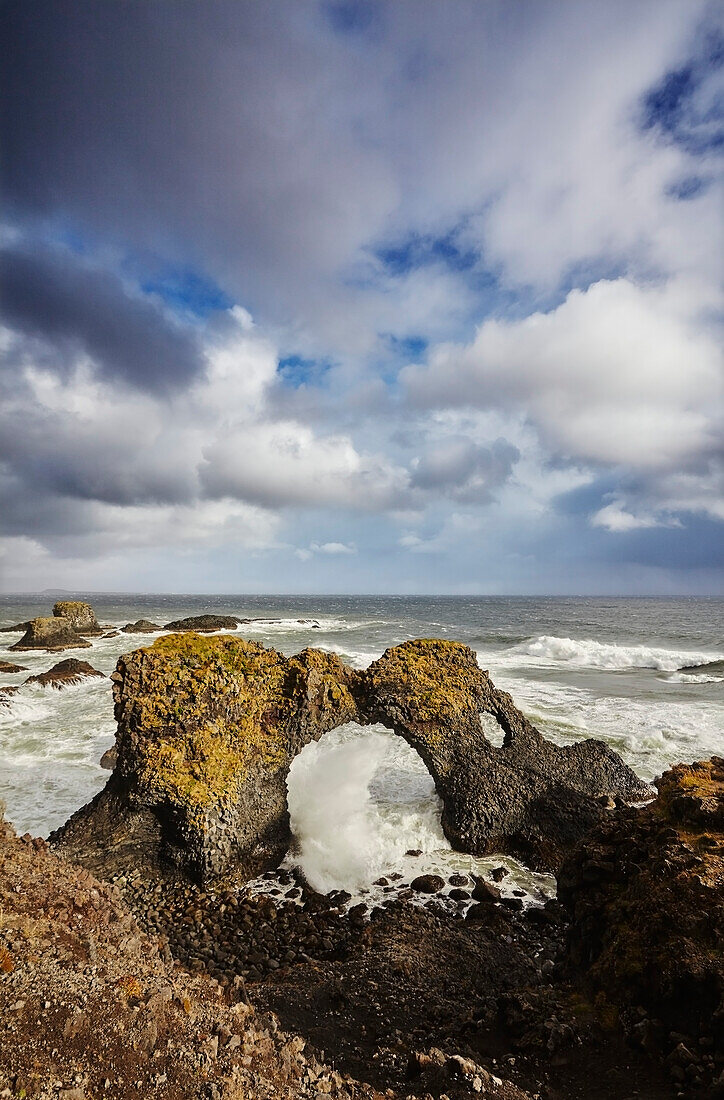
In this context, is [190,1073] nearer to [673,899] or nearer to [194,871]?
[673,899]

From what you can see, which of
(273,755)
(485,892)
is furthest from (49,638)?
(485,892)

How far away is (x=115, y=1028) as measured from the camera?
12.5 ft

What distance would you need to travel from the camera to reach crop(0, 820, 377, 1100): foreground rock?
336 cm

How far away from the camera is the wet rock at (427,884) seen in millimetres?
9719

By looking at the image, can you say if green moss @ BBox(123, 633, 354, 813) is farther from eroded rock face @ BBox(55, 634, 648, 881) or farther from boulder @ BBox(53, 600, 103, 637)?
boulder @ BBox(53, 600, 103, 637)

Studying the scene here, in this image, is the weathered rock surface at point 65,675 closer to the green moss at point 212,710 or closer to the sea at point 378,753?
the sea at point 378,753

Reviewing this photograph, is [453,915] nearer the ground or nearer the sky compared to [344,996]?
nearer the ground

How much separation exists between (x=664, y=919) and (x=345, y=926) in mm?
5198

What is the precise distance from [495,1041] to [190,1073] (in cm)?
360

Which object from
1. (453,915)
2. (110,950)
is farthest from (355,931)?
(110,950)

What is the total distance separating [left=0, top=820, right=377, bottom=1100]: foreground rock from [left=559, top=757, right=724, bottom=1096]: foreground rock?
2.93 m

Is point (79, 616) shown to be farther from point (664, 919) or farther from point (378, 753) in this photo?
point (664, 919)

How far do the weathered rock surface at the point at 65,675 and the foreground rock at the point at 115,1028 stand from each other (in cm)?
2291

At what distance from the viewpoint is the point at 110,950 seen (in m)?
5.22
